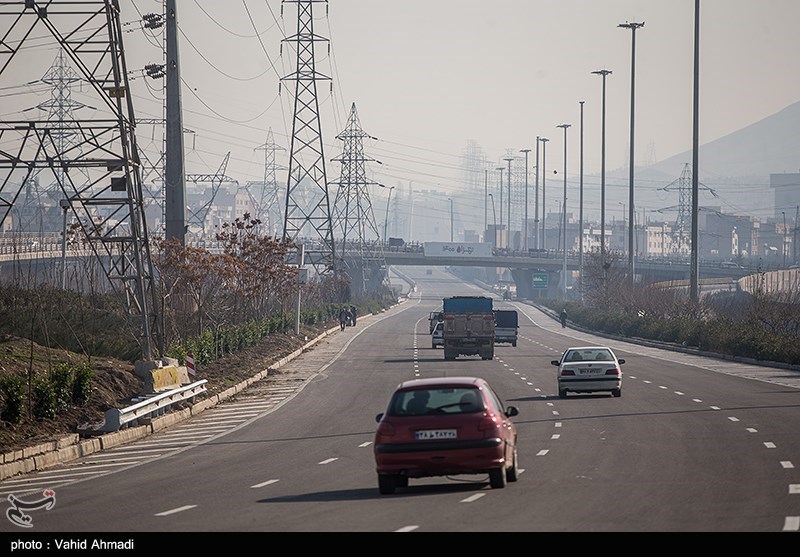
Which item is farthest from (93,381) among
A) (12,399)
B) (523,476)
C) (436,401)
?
(436,401)

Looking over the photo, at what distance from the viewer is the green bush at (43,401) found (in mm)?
26484

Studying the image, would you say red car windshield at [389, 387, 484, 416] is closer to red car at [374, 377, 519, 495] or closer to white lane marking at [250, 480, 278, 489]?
red car at [374, 377, 519, 495]

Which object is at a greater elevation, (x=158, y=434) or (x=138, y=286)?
(x=138, y=286)

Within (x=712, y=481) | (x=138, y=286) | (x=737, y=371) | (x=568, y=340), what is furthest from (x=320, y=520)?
(x=568, y=340)

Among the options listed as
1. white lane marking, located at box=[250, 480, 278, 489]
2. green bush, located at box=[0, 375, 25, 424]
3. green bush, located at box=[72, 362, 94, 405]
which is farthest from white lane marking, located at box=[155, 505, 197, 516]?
green bush, located at box=[72, 362, 94, 405]

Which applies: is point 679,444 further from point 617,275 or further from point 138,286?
point 617,275

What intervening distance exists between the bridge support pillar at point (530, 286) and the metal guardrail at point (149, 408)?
147 metres

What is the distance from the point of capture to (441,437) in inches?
656

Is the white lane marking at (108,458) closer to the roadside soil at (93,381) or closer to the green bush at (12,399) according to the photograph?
the roadside soil at (93,381)

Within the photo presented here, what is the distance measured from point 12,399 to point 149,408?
4.87 m

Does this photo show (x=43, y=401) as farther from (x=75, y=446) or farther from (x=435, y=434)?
(x=435, y=434)

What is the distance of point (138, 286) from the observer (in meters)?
32.9

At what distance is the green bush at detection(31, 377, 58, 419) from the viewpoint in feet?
86.9
